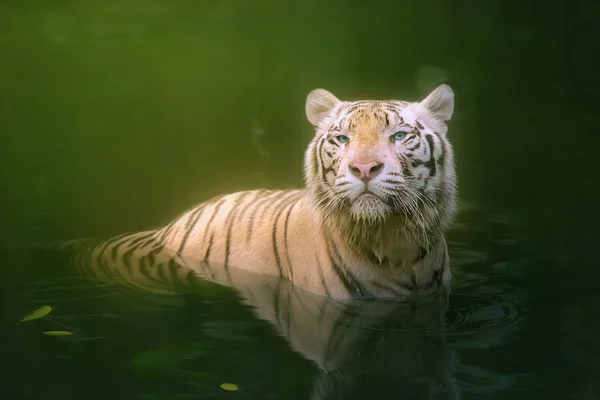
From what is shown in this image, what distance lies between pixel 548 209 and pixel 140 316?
7.36 feet

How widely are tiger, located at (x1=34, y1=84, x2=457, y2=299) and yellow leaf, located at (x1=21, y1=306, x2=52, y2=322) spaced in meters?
0.56

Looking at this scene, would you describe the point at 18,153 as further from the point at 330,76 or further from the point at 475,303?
the point at 475,303

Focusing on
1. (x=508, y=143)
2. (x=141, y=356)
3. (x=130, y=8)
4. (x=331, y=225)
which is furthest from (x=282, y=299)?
(x=130, y=8)

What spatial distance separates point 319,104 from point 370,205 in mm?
647

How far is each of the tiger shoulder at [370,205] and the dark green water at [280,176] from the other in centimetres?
12

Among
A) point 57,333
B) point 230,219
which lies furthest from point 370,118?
point 57,333

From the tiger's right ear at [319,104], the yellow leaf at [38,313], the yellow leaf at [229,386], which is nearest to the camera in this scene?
the yellow leaf at [229,386]

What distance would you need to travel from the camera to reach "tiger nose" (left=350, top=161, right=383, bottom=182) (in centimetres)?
267

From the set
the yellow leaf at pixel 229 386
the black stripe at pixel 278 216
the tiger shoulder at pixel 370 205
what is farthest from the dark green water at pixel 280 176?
the black stripe at pixel 278 216

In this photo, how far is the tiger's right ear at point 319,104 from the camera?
125 inches

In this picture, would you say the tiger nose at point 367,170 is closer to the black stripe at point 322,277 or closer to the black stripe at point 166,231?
the black stripe at point 322,277

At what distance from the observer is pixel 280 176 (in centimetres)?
514

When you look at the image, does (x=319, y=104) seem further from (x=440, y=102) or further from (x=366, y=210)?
(x=366, y=210)

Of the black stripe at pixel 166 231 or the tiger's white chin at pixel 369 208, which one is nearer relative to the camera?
the tiger's white chin at pixel 369 208
